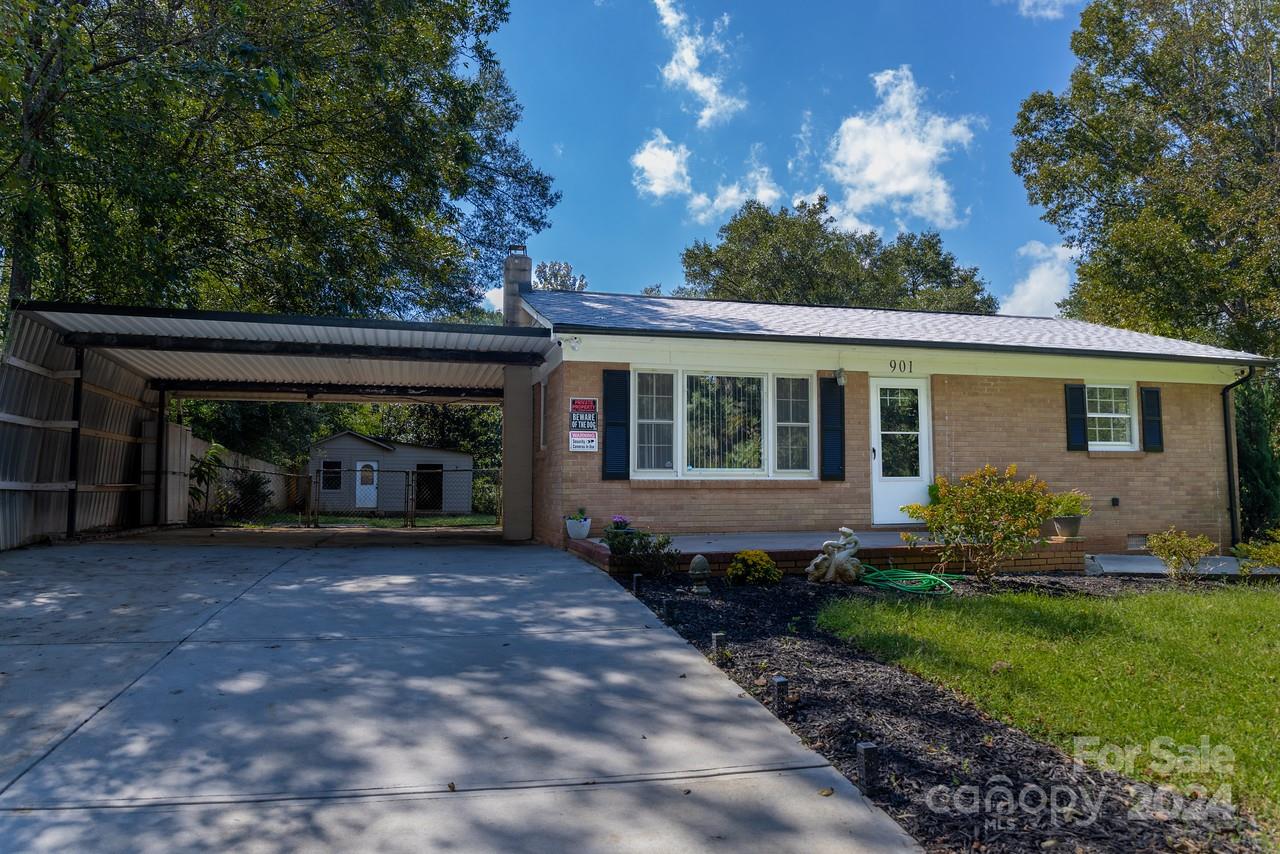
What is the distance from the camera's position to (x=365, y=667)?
4715mm

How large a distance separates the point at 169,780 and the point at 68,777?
44cm

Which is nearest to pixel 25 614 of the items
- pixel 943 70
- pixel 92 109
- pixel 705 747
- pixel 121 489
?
pixel 705 747

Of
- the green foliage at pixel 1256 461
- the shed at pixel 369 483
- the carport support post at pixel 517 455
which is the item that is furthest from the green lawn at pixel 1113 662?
the shed at pixel 369 483

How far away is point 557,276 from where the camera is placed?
48812mm

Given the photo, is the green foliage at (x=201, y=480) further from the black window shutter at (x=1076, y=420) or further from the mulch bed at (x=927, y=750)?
the black window shutter at (x=1076, y=420)

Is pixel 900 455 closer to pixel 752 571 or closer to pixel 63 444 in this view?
pixel 752 571

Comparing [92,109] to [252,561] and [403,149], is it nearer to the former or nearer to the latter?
[403,149]

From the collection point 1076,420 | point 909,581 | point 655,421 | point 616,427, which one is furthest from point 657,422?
point 1076,420

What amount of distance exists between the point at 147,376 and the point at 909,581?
1354 cm

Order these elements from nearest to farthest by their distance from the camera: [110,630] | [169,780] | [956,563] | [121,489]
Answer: [169,780] < [110,630] < [956,563] < [121,489]

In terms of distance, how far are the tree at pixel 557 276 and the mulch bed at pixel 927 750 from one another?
1736 inches

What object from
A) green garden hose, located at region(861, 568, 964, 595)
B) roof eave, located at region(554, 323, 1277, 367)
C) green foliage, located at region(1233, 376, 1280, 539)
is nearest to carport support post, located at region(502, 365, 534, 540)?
roof eave, located at region(554, 323, 1277, 367)

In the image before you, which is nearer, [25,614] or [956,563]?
[25,614]

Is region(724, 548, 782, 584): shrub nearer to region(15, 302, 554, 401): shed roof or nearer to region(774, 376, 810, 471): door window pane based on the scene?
region(774, 376, 810, 471): door window pane
